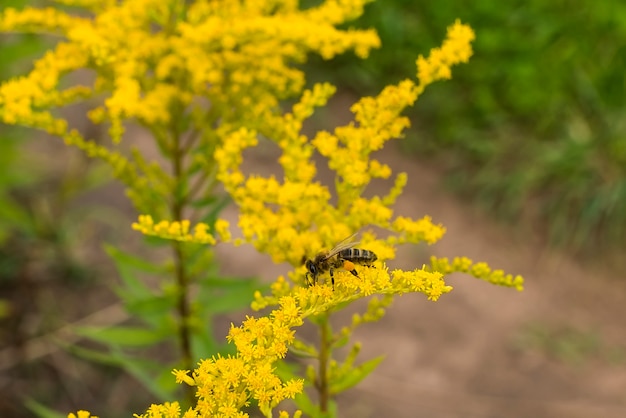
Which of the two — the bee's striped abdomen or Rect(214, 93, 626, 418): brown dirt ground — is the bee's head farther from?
Rect(214, 93, 626, 418): brown dirt ground

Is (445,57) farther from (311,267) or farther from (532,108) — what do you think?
(532,108)

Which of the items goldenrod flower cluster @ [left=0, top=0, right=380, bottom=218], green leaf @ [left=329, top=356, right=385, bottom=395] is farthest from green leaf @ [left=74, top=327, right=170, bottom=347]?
green leaf @ [left=329, top=356, right=385, bottom=395]

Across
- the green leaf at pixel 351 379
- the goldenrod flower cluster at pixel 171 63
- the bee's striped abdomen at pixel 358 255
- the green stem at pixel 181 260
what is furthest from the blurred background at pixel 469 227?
the bee's striped abdomen at pixel 358 255

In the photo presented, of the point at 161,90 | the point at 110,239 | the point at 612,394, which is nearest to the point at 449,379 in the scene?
the point at 612,394

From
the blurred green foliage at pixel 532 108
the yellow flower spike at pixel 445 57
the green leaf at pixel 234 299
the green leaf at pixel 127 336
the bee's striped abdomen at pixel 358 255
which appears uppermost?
the blurred green foliage at pixel 532 108

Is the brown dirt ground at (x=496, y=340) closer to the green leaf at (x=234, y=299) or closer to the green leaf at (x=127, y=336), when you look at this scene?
the green leaf at (x=234, y=299)

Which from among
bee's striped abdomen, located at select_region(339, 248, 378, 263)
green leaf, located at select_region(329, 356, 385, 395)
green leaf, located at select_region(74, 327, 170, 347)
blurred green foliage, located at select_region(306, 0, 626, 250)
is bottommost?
green leaf, located at select_region(329, 356, 385, 395)
